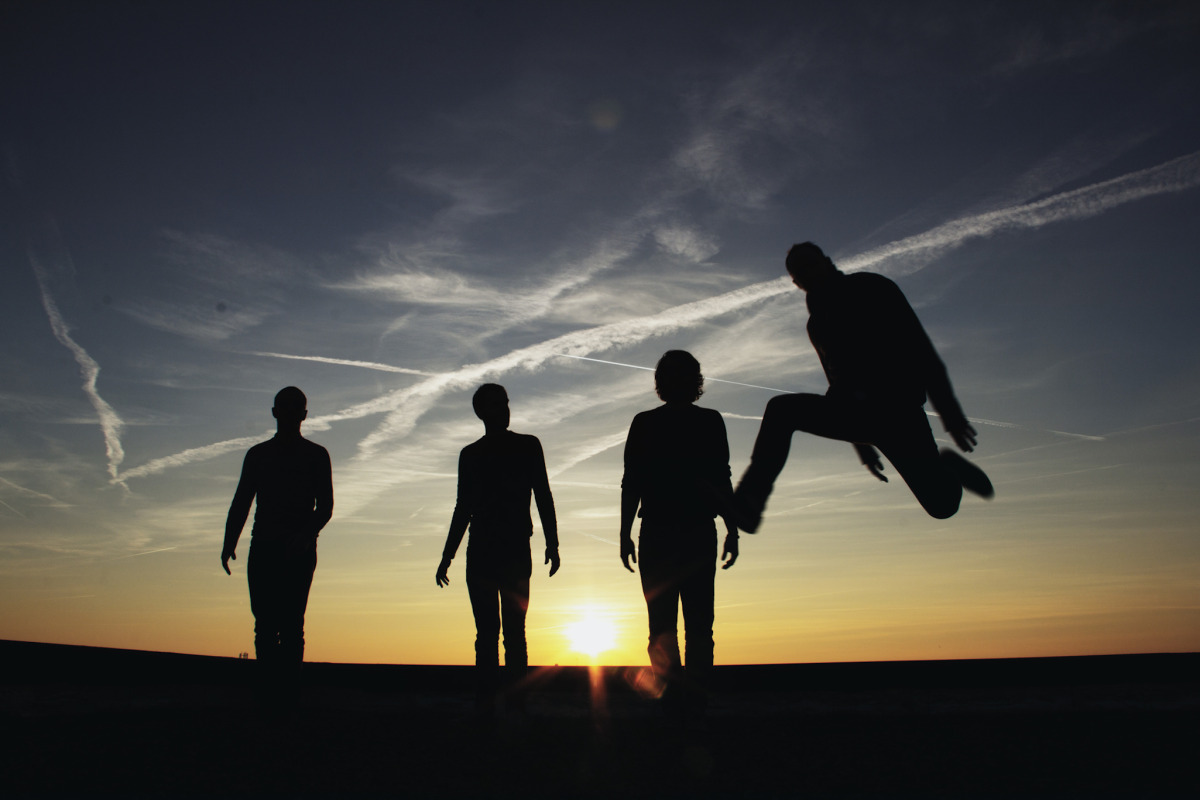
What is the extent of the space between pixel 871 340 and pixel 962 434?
0.86 meters

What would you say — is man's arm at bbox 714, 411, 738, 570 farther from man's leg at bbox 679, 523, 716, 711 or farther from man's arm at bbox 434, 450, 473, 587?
man's arm at bbox 434, 450, 473, 587

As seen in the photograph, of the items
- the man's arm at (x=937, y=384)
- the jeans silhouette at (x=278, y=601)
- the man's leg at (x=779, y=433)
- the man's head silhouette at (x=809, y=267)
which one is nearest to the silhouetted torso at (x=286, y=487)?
the jeans silhouette at (x=278, y=601)

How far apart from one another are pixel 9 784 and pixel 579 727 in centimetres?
277

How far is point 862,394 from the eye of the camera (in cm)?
415

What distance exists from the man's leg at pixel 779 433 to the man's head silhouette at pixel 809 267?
24.9 inches

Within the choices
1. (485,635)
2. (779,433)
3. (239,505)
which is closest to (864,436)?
(779,433)

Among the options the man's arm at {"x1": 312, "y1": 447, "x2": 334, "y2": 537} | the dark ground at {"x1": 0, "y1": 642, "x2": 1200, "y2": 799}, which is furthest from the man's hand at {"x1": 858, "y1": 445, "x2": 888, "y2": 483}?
the man's arm at {"x1": 312, "y1": 447, "x2": 334, "y2": 537}

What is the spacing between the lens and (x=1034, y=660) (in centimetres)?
579

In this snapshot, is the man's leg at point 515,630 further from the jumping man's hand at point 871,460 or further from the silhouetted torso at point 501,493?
the jumping man's hand at point 871,460

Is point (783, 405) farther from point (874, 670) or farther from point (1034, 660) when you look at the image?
point (1034, 660)


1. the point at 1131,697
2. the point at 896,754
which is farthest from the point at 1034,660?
the point at 896,754

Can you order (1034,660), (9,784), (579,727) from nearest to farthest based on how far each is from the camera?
1. (9,784)
2. (579,727)
3. (1034,660)

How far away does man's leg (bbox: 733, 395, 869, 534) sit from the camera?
4.12 metres

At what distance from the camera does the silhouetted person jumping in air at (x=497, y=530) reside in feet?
17.1
